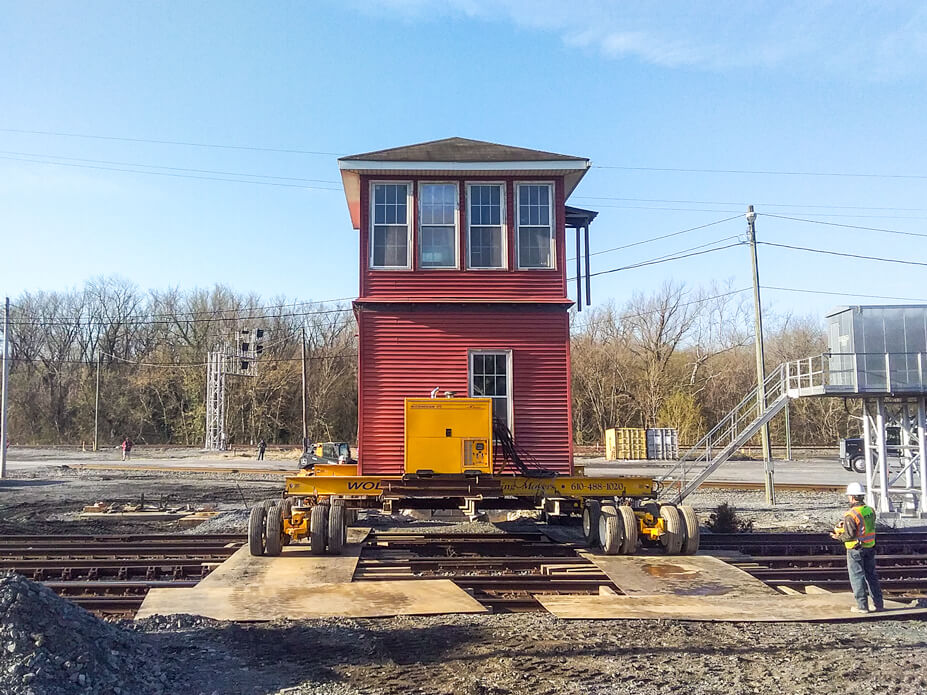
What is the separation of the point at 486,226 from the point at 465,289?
54.1 inches

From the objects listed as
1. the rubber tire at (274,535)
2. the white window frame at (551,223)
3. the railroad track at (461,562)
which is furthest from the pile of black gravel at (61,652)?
the white window frame at (551,223)

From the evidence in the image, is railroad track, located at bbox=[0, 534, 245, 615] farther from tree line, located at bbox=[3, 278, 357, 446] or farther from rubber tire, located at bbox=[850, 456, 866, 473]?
tree line, located at bbox=[3, 278, 357, 446]

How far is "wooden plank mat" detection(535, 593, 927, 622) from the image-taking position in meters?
8.47

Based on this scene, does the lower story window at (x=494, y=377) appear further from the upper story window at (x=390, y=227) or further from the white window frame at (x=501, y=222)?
the upper story window at (x=390, y=227)

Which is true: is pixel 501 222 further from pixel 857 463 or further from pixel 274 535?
pixel 857 463

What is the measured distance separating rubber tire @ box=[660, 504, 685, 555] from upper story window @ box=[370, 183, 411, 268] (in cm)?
670

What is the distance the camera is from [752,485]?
2814 cm

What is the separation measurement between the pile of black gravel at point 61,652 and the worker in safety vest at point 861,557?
7832 mm

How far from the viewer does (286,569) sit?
11102mm

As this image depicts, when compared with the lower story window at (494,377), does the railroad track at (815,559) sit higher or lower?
lower

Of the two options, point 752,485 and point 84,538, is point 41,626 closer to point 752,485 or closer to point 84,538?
point 84,538

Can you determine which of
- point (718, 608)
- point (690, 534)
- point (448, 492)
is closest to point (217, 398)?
point (448, 492)

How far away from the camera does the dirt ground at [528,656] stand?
20.4 ft

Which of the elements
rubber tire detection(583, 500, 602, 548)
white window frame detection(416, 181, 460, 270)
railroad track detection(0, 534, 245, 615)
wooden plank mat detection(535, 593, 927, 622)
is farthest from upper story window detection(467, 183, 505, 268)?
railroad track detection(0, 534, 245, 615)
